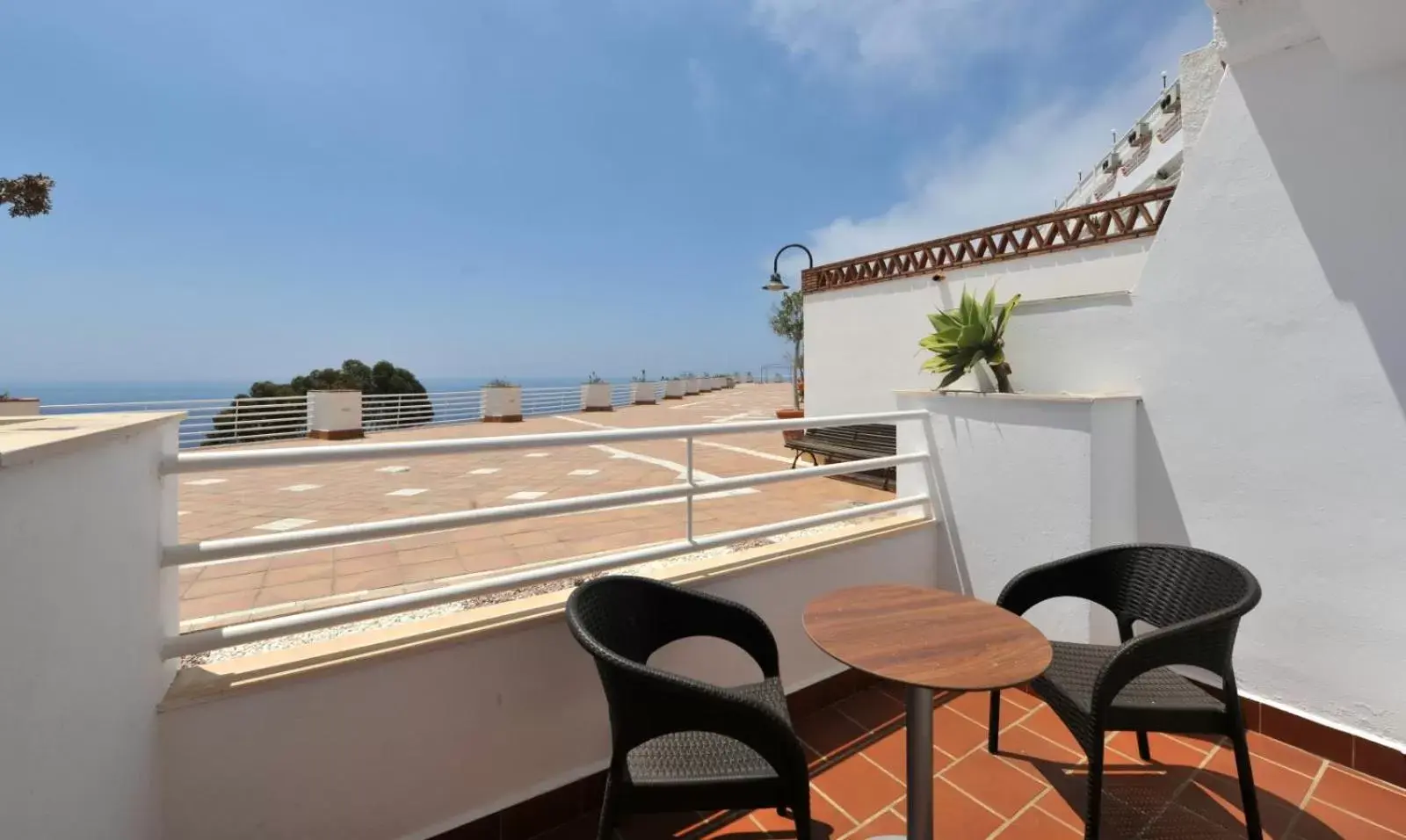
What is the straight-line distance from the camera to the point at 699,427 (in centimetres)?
217

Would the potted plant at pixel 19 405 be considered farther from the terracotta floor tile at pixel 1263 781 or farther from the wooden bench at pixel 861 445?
the terracotta floor tile at pixel 1263 781

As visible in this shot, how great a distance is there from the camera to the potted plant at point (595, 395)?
1689cm

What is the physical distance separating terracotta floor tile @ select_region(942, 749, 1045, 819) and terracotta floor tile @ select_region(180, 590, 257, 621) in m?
3.31

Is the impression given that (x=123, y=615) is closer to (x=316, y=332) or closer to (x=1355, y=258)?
(x=1355, y=258)

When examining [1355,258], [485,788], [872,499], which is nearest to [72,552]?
[485,788]

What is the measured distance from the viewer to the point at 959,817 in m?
1.82

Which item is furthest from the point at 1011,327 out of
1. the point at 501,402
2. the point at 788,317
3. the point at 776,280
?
the point at 788,317

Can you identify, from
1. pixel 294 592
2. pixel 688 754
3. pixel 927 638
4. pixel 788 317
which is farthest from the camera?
pixel 788 317

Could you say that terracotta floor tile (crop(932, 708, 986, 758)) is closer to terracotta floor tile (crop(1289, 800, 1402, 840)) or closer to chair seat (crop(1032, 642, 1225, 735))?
chair seat (crop(1032, 642, 1225, 735))

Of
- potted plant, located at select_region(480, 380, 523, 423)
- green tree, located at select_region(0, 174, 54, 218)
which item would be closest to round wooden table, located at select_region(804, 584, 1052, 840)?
green tree, located at select_region(0, 174, 54, 218)

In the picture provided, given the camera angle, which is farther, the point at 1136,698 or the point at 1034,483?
the point at 1034,483

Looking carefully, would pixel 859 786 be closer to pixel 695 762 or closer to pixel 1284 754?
pixel 695 762

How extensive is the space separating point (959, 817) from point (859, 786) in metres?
0.34

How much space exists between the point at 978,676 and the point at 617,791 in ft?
3.04
